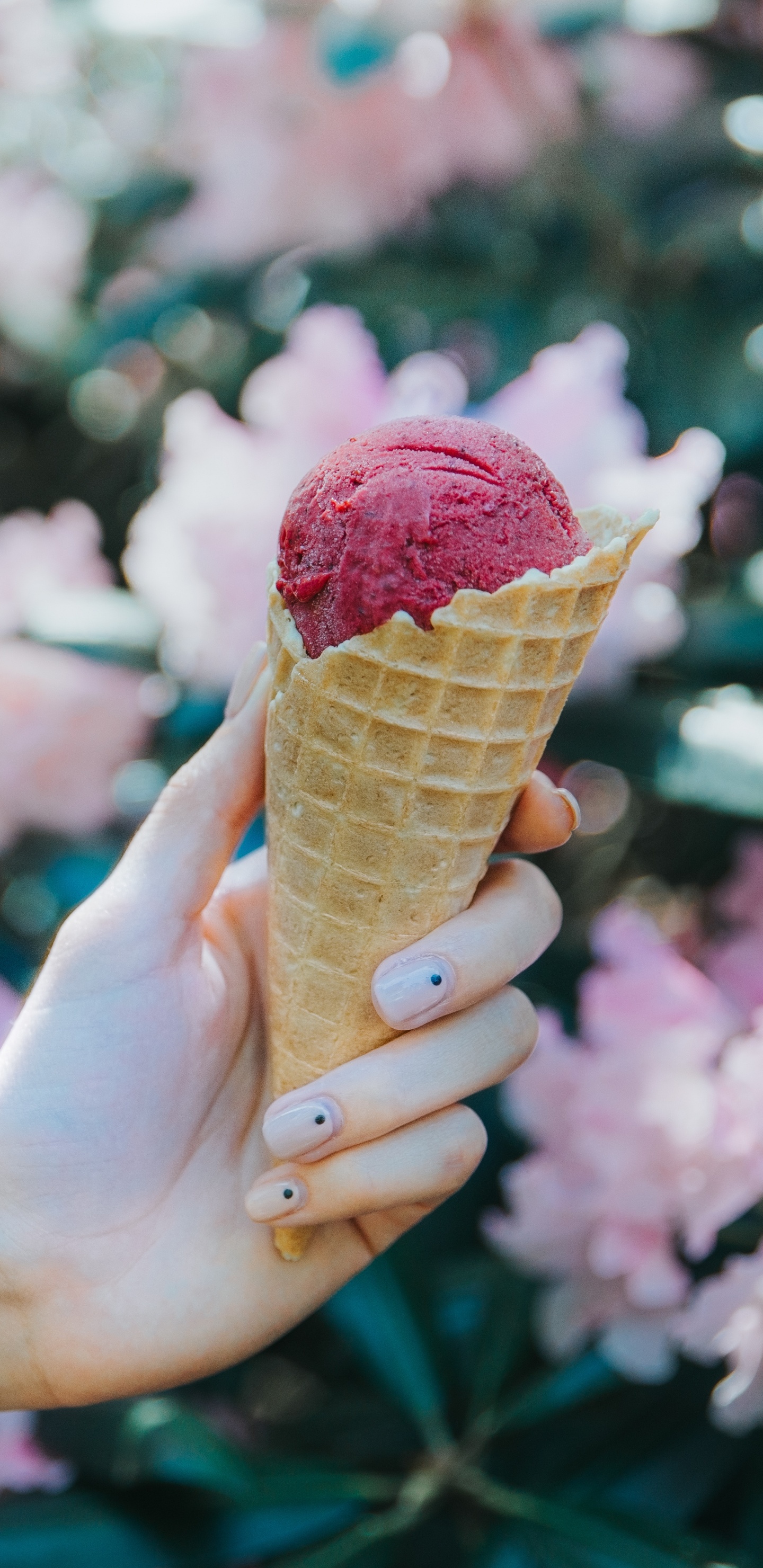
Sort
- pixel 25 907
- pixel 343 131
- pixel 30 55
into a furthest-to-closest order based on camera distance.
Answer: pixel 30 55
pixel 25 907
pixel 343 131

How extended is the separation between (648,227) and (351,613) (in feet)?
2.37

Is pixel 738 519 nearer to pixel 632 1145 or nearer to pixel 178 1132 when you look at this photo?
pixel 632 1145

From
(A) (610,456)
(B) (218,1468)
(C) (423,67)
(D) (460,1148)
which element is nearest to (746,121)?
(C) (423,67)

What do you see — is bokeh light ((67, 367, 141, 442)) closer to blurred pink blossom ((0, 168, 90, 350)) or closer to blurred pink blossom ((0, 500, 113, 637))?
blurred pink blossom ((0, 168, 90, 350))

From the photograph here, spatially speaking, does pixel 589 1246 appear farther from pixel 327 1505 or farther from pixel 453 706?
pixel 453 706

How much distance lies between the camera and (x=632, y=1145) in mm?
820

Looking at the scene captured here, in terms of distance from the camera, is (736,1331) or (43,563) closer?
(736,1331)

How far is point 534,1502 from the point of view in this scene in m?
0.92

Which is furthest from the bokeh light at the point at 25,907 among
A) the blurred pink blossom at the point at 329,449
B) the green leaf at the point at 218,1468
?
the green leaf at the point at 218,1468

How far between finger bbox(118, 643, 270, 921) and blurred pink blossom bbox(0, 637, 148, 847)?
49cm

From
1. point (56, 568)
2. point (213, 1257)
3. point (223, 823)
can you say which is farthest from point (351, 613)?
point (56, 568)

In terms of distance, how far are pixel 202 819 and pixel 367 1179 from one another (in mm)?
233

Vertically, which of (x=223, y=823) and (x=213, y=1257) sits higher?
(x=223, y=823)

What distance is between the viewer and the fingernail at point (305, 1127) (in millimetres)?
637
